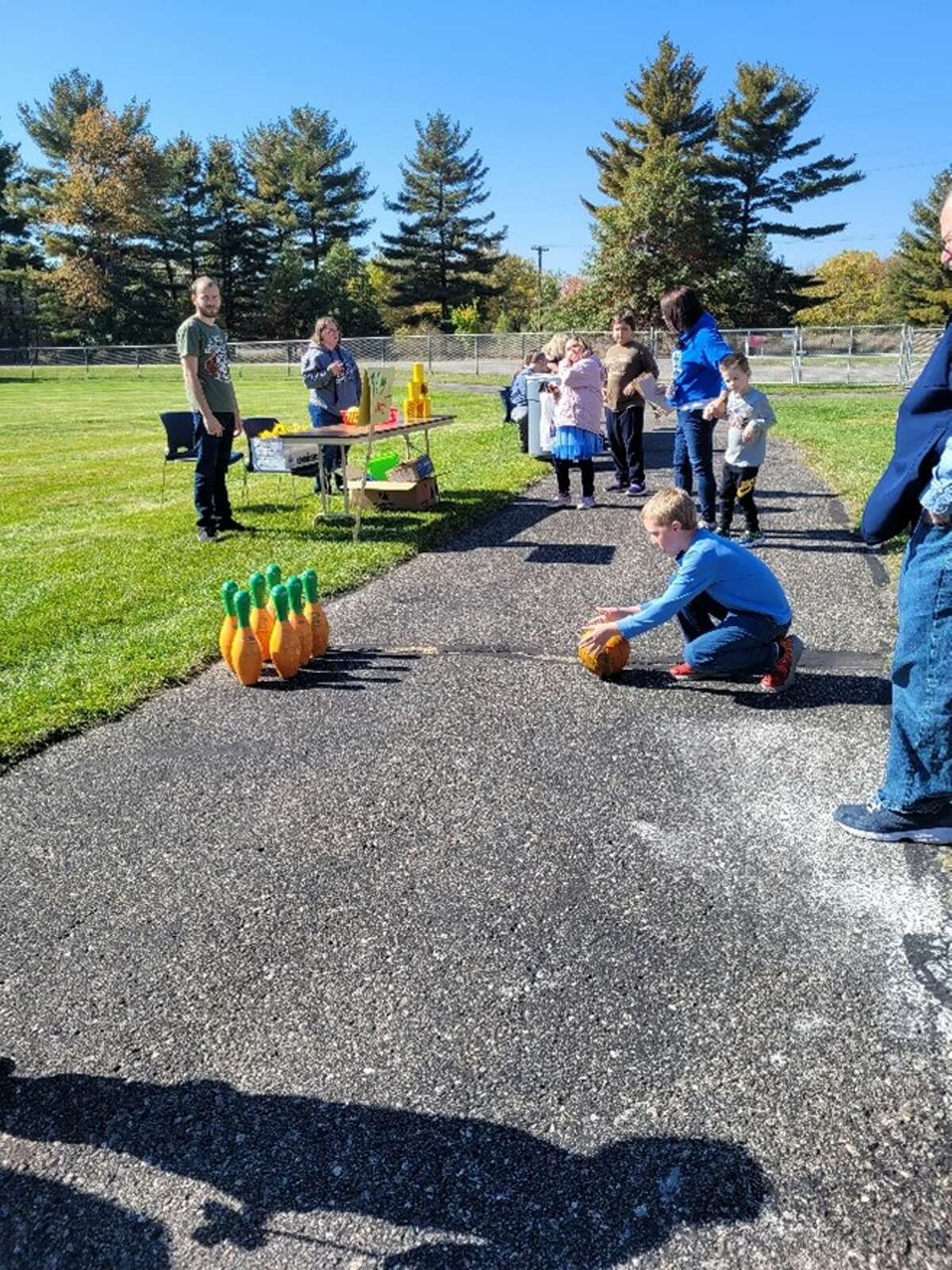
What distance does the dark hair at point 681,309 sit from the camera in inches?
286

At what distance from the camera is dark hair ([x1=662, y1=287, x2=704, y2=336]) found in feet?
23.8

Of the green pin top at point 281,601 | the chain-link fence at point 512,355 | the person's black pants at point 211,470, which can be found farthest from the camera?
the chain-link fence at point 512,355

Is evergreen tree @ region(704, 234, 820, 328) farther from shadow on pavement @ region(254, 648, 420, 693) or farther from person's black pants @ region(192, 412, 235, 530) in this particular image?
shadow on pavement @ region(254, 648, 420, 693)

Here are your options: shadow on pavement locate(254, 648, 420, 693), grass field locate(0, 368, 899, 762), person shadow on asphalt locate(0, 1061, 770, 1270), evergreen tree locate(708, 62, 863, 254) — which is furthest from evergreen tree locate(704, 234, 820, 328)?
person shadow on asphalt locate(0, 1061, 770, 1270)

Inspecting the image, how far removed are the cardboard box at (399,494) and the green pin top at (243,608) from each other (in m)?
4.21

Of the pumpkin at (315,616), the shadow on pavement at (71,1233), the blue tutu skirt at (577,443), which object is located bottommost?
the shadow on pavement at (71,1233)

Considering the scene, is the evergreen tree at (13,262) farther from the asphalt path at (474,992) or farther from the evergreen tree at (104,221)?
the asphalt path at (474,992)

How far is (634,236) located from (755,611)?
4114cm

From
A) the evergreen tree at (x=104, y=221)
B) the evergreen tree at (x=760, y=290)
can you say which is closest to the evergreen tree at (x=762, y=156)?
the evergreen tree at (x=760, y=290)

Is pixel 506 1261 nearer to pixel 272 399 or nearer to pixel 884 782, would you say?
pixel 884 782

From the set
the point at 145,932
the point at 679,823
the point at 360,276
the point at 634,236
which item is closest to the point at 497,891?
the point at 679,823

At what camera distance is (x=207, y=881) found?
3279mm

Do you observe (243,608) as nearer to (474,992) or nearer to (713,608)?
(713,608)

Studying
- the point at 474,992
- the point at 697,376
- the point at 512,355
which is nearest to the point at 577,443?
the point at 697,376
